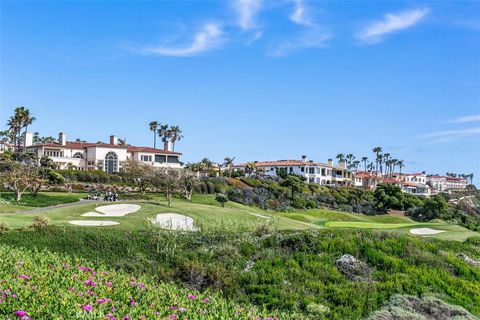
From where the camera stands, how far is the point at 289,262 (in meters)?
13.2

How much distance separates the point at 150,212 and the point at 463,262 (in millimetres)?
21217

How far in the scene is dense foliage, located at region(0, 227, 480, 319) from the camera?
37.8 ft

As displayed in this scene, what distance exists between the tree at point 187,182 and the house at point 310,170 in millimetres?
50351

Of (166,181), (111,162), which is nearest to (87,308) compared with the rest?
(166,181)

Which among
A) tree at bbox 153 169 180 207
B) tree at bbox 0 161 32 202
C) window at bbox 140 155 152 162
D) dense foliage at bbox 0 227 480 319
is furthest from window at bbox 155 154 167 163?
dense foliage at bbox 0 227 480 319

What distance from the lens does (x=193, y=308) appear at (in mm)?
8641

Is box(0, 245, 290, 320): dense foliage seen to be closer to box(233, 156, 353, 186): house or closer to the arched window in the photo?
the arched window

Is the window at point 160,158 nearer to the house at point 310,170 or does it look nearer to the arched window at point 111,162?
the arched window at point 111,162

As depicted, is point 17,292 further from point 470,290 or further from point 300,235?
point 470,290


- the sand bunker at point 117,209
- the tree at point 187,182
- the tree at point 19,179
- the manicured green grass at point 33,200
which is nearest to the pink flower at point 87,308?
the sand bunker at point 117,209

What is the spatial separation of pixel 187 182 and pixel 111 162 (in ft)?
111

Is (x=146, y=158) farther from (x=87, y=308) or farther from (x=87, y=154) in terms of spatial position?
(x=87, y=308)

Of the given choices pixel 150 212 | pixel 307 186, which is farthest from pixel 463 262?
pixel 307 186

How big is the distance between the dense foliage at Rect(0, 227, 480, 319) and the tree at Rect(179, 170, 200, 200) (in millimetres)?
32614
